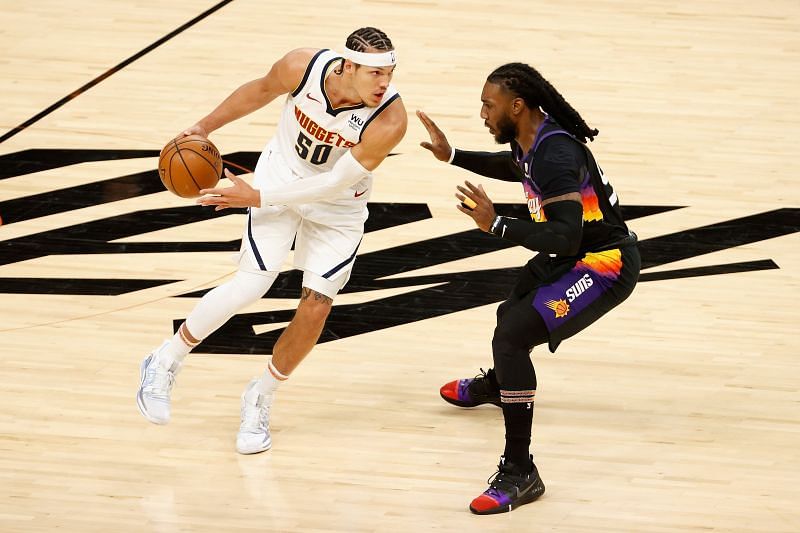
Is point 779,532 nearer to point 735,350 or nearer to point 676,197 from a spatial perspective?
point 735,350

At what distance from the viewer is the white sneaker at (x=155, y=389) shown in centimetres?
539

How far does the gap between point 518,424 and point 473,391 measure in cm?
79

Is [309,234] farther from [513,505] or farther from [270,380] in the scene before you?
[513,505]

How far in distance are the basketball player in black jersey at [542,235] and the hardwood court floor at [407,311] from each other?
310mm

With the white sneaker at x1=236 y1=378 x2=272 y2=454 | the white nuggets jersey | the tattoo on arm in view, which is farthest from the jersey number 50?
the white sneaker at x1=236 y1=378 x2=272 y2=454

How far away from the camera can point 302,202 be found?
5301 millimetres

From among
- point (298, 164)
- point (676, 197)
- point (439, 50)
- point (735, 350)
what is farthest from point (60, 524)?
point (439, 50)

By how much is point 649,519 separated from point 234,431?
6.10ft

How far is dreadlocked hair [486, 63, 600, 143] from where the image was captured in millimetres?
5027

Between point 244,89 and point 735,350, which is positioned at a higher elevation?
point 244,89

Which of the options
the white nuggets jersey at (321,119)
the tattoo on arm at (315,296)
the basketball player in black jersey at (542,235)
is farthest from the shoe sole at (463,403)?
the white nuggets jersey at (321,119)

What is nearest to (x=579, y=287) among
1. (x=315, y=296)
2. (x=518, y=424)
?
(x=518, y=424)

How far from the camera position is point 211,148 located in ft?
19.3

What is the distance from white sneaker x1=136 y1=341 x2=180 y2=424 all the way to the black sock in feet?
4.83
